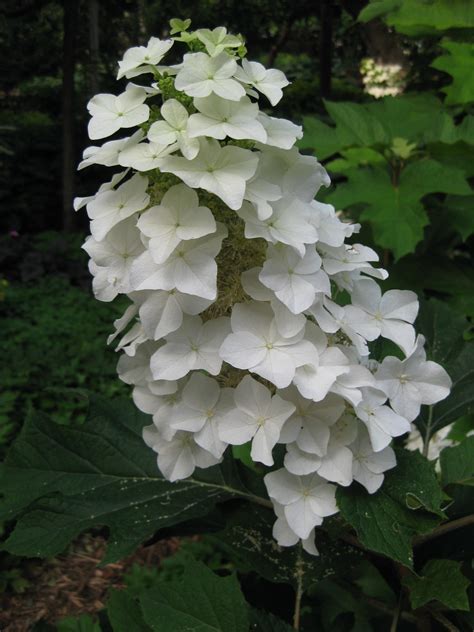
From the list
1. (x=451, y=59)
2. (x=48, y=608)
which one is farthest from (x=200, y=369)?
(x=48, y=608)

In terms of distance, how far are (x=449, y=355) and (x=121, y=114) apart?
663mm

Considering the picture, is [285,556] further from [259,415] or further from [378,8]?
[378,8]

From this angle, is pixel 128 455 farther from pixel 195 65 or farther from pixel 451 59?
pixel 451 59

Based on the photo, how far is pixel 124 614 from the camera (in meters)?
1.00

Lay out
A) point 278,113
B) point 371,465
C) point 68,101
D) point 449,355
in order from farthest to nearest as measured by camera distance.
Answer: point 68,101 → point 278,113 → point 449,355 → point 371,465

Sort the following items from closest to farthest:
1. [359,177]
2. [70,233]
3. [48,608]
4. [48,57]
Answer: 1. [359,177]
2. [48,608]
3. [70,233]
4. [48,57]

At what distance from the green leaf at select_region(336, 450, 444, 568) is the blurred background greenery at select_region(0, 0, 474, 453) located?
41cm

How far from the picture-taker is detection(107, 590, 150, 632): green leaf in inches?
38.7

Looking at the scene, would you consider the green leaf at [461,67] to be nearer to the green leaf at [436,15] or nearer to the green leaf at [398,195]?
the green leaf at [436,15]

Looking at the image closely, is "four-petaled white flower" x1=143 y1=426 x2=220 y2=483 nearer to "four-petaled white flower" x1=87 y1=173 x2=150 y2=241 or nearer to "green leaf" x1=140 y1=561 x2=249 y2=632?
"green leaf" x1=140 y1=561 x2=249 y2=632

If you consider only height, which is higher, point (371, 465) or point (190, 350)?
point (190, 350)

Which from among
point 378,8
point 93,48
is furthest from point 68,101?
point 378,8

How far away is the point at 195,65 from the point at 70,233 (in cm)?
606

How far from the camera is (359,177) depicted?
2.03m
